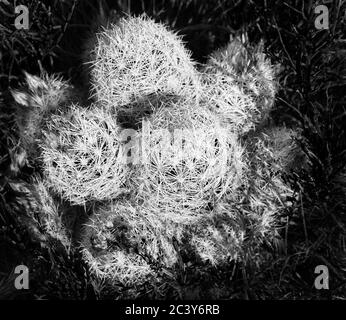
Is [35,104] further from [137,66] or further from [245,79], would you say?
[245,79]

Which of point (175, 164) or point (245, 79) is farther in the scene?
point (245, 79)

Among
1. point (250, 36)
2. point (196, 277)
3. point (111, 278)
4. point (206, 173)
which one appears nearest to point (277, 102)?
point (250, 36)

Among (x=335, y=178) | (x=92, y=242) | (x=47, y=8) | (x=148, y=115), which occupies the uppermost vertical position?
(x=47, y=8)

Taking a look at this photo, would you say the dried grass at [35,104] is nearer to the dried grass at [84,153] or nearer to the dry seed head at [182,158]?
the dried grass at [84,153]

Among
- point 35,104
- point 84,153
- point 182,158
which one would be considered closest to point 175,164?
point 182,158

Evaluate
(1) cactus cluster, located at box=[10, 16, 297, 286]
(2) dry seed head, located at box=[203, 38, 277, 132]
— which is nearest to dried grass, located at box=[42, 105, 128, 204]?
(1) cactus cluster, located at box=[10, 16, 297, 286]

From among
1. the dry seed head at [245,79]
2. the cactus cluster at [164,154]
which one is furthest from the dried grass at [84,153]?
the dry seed head at [245,79]

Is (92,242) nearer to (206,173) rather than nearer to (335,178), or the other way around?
(206,173)
